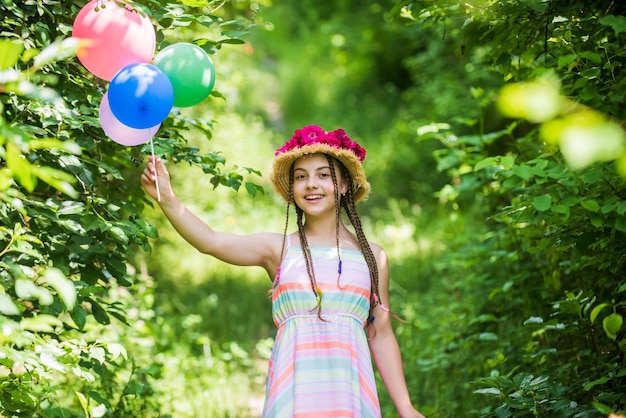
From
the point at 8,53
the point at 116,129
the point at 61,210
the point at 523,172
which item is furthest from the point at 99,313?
the point at 523,172

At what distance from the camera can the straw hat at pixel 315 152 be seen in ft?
8.52

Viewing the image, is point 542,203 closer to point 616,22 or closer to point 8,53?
point 616,22

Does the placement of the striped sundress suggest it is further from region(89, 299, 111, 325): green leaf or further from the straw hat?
region(89, 299, 111, 325): green leaf

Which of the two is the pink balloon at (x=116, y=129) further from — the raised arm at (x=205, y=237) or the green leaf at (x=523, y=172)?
the green leaf at (x=523, y=172)

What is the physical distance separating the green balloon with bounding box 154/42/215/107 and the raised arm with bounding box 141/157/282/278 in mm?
255

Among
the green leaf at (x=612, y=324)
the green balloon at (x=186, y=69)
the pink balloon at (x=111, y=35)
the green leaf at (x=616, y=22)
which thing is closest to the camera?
the green leaf at (x=612, y=324)

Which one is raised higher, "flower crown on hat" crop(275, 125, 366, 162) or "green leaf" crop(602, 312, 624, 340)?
"flower crown on hat" crop(275, 125, 366, 162)

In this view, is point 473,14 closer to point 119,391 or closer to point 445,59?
point 119,391

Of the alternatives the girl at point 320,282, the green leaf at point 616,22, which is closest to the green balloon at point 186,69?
the girl at point 320,282

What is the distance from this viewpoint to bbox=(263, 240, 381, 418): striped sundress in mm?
2379

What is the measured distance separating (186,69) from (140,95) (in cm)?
24

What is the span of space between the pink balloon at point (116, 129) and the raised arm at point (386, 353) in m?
0.93

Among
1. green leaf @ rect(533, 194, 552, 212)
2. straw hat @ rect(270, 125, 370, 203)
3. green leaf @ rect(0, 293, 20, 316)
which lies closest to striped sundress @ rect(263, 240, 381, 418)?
straw hat @ rect(270, 125, 370, 203)

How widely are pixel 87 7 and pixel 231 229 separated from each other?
5.24 m
